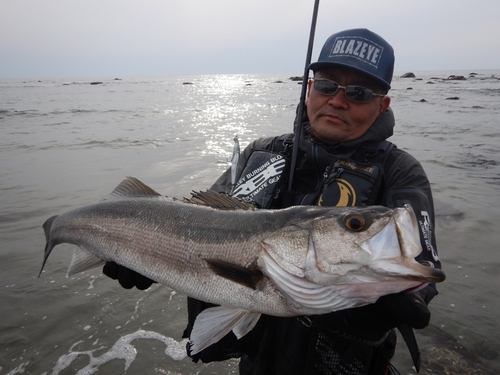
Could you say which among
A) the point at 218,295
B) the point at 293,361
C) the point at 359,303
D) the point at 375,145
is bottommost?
the point at 293,361

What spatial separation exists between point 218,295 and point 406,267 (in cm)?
113

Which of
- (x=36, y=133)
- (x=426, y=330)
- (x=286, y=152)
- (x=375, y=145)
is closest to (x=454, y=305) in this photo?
(x=426, y=330)

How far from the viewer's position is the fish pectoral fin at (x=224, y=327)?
2041 millimetres

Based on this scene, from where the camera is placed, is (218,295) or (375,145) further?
(375,145)

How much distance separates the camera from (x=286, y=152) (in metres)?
3.09

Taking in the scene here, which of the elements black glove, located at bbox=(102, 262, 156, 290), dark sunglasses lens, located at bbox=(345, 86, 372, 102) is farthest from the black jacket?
black glove, located at bbox=(102, 262, 156, 290)

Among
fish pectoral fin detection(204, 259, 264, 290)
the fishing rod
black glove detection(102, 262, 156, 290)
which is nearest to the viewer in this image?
fish pectoral fin detection(204, 259, 264, 290)

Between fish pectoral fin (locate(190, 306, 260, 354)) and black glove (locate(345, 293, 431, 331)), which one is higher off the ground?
black glove (locate(345, 293, 431, 331))

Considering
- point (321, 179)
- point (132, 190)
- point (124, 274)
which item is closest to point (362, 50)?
point (321, 179)

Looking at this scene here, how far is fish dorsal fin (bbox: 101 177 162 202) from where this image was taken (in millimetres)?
2738

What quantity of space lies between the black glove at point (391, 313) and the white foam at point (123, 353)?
2.38 meters

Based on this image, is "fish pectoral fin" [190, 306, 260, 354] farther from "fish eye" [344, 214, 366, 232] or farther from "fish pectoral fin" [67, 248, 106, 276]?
"fish pectoral fin" [67, 248, 106, 276]

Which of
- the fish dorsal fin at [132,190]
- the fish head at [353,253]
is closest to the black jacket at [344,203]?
the fish head at [353,253]

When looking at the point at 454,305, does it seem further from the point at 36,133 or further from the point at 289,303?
the point at 36,133
